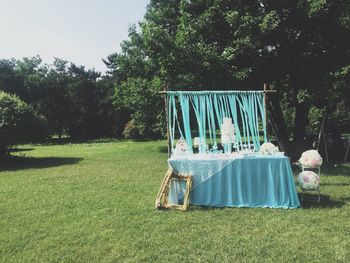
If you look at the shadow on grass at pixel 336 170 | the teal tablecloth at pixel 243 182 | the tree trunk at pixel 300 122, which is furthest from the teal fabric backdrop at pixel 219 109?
the tree trunk at pixel 300 122

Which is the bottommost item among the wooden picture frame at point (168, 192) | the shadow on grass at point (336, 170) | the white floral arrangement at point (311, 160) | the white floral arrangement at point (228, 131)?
the shadow on grass at point (336, 170)

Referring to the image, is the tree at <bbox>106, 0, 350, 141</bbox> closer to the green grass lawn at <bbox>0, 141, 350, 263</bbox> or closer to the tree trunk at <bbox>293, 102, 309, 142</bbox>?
the tree trunk at <bbox>293, 102, 309, 142</bbox>

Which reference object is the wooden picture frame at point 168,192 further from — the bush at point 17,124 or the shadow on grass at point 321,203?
the bush at point 17,124

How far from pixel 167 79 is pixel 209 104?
18.4ft

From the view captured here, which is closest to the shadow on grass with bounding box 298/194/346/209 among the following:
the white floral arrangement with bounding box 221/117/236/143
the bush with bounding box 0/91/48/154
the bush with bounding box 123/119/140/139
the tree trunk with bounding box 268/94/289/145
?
the white floral arrangement with bounding box 221/117/236/143

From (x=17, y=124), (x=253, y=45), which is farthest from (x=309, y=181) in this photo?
(x=17, y=124)

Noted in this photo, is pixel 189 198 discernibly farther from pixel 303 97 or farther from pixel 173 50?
pixel 303 97

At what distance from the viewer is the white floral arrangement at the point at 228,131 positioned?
8.77m

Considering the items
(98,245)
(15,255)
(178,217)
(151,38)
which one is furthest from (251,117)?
(151,38)

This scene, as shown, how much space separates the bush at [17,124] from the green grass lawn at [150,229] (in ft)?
24.5

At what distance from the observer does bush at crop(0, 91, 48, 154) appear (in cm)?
1742

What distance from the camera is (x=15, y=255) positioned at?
5.64 meters

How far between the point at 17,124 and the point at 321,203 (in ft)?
44.4

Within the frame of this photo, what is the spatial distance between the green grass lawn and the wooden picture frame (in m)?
0.23
